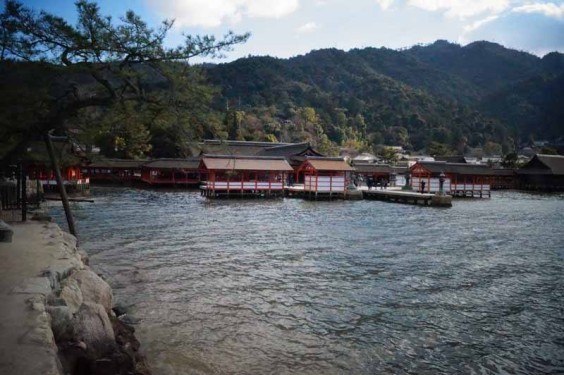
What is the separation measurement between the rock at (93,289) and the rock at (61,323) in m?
1.89

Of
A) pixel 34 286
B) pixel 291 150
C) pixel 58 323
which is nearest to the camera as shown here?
pixel 58 323

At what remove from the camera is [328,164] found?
42.9 m

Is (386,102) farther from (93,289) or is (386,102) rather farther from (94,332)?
(94,332)

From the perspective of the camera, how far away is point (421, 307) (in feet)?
36.0

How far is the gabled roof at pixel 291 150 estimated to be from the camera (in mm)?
56656

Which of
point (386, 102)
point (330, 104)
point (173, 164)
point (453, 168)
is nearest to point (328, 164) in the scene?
point (453, 168)

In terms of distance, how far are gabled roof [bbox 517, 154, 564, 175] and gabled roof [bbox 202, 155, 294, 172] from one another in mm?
40449

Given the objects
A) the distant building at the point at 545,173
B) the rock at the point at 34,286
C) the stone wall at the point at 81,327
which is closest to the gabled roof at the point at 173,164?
the stone wall at the point at 81,327

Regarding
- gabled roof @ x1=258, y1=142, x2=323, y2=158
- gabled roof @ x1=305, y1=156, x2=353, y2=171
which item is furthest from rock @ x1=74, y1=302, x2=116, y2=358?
gabled roof @ x1=258, y1=142, x2=323, y2=158

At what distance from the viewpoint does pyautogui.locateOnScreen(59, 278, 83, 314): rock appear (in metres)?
7.19

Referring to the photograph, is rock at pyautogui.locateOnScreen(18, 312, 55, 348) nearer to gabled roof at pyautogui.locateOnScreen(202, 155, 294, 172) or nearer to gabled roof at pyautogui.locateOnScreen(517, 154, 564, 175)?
gabled roof at pyautogui.locateOnScreen(202, 155, 294, 172)

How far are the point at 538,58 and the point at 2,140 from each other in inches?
9207

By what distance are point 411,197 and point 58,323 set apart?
3696 centimetres

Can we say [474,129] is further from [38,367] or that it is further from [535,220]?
[38,367]
